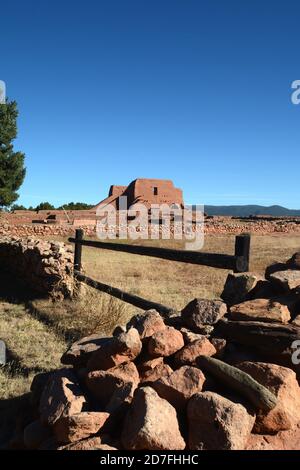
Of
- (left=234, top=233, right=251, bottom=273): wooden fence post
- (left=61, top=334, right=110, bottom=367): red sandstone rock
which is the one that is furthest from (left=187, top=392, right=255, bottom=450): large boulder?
(left=234, top=233, right=251, bottom=273): wooden fence post

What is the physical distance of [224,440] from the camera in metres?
2.62

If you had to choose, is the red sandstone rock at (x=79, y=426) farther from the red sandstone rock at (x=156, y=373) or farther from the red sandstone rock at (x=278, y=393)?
the red sandstone rock at (x=278, y=393)

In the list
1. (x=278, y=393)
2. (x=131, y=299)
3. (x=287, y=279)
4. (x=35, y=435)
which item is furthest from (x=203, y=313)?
(x=131, y=299)

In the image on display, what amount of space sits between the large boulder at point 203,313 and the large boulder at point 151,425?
1.07 m

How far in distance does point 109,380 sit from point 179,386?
557mm

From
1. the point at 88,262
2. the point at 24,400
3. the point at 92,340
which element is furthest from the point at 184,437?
the point at 88,262

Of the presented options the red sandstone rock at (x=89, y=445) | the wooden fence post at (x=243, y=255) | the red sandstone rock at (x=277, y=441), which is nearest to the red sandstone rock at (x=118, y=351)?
the red sandstone rock at (x=89, y=445)

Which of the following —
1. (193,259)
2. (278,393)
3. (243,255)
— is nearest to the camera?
(278,393)

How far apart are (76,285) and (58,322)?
1688 mm

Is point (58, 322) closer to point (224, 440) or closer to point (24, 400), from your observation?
point (24, 400)

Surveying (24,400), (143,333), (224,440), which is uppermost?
(143,333)

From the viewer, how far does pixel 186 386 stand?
10.0 ft

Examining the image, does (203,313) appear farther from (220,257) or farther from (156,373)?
(220,257)

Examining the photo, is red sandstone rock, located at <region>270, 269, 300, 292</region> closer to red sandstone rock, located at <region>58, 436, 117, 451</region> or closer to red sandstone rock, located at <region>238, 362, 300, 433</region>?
red sandstone rock, located at <region>238, 362, 300, 433</region>
